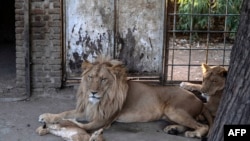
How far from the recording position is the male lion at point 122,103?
567 cm

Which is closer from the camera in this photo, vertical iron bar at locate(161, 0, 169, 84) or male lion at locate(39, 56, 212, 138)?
male lion at locate(39, 56, 212, 138)

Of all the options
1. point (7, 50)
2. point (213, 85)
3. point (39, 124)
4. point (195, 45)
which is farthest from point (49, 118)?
point (7, 50)

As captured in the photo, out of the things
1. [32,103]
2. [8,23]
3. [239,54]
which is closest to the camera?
[239,54]

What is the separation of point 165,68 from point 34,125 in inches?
83.0

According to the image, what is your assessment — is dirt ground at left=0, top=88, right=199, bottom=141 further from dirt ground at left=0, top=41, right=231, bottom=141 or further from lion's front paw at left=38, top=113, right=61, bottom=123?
lion's front paw at left=38, top=113, right=61, bottom=123

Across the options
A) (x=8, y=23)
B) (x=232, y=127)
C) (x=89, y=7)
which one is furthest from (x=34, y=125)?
(x=8, y=23)

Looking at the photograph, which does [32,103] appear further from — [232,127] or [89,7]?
[232,127]

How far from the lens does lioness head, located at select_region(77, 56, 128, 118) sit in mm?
5613

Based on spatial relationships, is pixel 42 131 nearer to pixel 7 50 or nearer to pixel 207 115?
pixel 207 115

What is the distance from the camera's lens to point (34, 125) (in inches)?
233

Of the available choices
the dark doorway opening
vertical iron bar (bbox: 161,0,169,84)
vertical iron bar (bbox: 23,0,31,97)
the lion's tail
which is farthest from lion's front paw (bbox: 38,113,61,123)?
vertical iron bar (bbox: 161,0,169,84)

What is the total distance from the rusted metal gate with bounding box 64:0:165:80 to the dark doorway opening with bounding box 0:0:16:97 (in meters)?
0.95

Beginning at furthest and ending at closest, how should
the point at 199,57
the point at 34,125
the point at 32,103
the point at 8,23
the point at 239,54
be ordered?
the point at 8,23, the point at 199,57, the point at 32,103, the point at 34,125, the point at 239,54

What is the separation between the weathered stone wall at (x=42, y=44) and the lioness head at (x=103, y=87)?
1221 mm
